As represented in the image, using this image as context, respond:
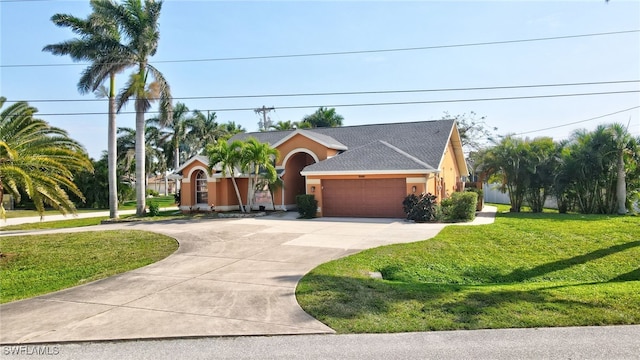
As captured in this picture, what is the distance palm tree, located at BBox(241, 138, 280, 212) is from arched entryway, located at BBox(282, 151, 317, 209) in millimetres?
1934

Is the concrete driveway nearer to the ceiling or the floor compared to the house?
nearer to the floor

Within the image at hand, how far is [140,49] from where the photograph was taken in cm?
2248

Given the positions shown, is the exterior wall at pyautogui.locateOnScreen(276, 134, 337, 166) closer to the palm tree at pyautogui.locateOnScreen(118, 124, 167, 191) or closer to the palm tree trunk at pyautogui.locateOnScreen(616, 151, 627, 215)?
the palm tree trunk at pyautogui.locateOnScreen(616, 151, 627, 215)

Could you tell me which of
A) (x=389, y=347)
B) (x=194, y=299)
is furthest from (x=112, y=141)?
(x=389, y=347)

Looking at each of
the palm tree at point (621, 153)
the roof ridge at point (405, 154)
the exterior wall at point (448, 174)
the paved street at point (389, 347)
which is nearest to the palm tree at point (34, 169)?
the paved street at point (389, 347)

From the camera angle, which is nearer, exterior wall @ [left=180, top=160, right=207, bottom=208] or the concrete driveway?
the concrete driveway

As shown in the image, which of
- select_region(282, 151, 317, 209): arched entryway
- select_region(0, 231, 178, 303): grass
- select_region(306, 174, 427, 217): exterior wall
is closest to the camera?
select_region(0, 231, 178, 303): grass

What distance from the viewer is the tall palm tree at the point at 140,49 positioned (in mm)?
22016

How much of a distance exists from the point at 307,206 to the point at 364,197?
3006mm

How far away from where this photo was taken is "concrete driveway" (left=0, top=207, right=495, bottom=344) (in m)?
5.74

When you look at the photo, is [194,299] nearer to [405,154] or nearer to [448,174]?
[405,154]

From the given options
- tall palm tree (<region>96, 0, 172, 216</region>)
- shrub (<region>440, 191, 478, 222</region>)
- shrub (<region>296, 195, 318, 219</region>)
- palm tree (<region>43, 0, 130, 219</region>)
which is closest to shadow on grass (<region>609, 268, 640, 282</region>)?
shrub (<region>440, 191, 478, 222</region>)

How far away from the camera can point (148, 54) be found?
902 inches

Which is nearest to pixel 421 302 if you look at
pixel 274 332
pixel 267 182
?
pixel 274 332
